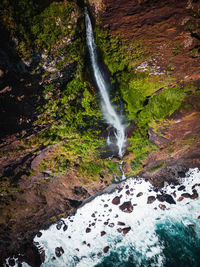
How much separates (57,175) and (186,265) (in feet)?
25.3

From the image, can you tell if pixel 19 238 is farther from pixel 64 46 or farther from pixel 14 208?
pixel 64 46

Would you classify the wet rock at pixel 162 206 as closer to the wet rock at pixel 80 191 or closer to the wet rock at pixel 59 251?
the wet rock at pixel 80 191

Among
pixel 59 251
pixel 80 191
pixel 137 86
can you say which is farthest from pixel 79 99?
pixel 59 251

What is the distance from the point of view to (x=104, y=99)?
5.34 m

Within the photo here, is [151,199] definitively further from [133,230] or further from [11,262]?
[11,262]

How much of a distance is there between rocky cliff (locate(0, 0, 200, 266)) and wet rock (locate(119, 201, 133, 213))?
64.9 inches

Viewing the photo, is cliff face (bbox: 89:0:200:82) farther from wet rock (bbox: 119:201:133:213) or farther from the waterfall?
wet rock (bbox: 119:201:133:213)

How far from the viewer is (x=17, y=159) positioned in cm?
511

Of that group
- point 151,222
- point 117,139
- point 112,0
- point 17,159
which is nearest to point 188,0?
point 112,0

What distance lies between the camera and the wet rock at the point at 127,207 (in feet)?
24.0

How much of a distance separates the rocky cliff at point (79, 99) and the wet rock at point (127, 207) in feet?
5.41

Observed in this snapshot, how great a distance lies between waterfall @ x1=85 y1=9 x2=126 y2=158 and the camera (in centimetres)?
416

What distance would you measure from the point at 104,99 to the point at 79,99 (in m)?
1.17

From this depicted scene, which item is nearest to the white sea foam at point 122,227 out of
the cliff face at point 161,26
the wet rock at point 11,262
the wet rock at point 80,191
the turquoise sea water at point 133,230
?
the turquoise sea water at point 133,230
